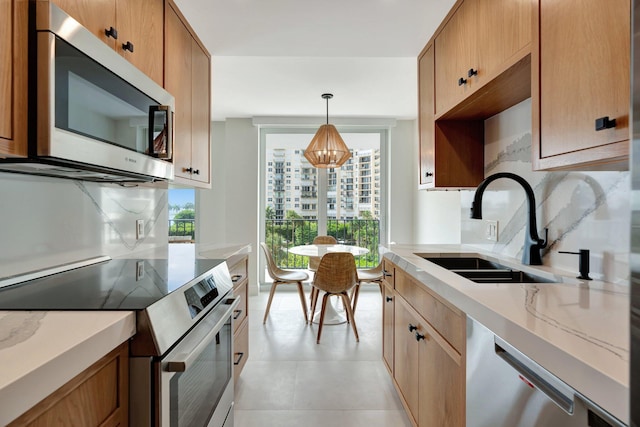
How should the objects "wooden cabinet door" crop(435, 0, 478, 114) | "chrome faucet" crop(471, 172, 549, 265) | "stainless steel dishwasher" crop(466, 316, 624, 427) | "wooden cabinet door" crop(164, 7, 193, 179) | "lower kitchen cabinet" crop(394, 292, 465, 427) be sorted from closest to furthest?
"stainless steel dishwasher" crop(466, 316, 624, 427) → "lower kitchen cabinet" crop(394, 292, 465, 427) → "chrome faucet" crop(471, 172, 549, 265) → "wooden cabinet door" crop(435, 0, 478, 114) → "wooden cabinet door" crop(164, 7, 193, 179)

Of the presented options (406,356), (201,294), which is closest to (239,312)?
(201,294)

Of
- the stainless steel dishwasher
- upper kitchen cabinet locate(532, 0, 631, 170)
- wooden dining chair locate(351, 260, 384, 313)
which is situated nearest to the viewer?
the stainless steel dishwasher

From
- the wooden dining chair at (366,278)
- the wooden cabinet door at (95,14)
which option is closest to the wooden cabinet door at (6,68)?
the wooden cabinet door at (95,14)

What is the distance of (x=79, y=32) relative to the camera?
1033mm

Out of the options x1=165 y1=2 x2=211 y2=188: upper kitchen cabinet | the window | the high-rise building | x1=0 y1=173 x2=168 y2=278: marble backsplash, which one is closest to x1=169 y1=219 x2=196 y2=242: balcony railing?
the window

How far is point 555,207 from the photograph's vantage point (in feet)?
4.93

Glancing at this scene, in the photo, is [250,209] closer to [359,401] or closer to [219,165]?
[219,165]

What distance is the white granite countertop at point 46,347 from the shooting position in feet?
1.78

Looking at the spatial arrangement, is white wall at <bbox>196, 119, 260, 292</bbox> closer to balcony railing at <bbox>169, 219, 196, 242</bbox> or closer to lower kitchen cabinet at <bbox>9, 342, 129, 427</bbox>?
balcony railing at <bbox>169, 219, 196, 242</bbox>

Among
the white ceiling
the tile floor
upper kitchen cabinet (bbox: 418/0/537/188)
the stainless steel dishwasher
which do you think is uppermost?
the white ceiling

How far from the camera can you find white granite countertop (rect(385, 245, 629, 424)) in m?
0.57

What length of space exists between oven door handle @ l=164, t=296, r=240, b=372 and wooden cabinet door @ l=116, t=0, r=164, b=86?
1.12 meters

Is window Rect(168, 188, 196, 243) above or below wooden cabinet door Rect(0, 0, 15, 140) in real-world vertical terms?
below

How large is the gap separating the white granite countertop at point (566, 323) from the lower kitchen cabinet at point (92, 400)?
96 centimetres
